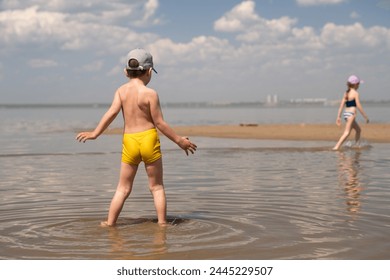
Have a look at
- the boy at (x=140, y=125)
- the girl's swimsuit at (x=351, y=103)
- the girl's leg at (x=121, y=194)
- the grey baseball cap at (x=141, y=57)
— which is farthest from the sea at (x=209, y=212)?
the girl's swimsuit at (x=351, y=103)

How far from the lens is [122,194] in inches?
251

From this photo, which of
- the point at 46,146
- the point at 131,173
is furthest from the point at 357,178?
the point at 46,146

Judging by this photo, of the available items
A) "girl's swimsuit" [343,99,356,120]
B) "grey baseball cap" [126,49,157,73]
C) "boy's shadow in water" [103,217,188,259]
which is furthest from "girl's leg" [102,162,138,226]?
"girl's swimsuit" [343,99,356,120]

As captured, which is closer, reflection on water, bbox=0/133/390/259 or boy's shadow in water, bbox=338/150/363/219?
reflection on water, bbox=0/133/390/259

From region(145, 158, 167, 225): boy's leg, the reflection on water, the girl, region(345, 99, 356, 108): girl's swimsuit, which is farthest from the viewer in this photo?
region(345, 99, 356, 108): girl's swimsuit

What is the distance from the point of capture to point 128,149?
625 centimetres

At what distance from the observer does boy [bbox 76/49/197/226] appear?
6180 mm

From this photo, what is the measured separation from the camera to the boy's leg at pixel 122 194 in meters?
6.30

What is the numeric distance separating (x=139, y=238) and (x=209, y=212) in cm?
167

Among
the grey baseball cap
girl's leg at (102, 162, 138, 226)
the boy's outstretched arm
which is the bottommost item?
girl's leg at (102, 162, 138, 226)

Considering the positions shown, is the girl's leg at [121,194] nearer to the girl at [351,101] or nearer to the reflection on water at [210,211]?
the reflection on water at [210,211]

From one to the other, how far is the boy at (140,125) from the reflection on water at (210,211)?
0.49m

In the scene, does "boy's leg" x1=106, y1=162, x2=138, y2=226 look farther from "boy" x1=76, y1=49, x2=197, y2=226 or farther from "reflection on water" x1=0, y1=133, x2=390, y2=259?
"reflection on water" x1=0, y1=133, x2=390, y2=259

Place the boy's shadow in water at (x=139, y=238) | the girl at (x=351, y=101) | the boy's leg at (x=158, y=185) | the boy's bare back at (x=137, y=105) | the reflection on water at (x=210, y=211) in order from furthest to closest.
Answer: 1. the girl at (x=351, y=101)
2. the boy's leg at (x=158, y=185)
3. the boy's bare back at (x=137, y=105)
4. the reflection on water at (x=210, y=211)
5. the boy's shadow in water at (x=139, y=238)
